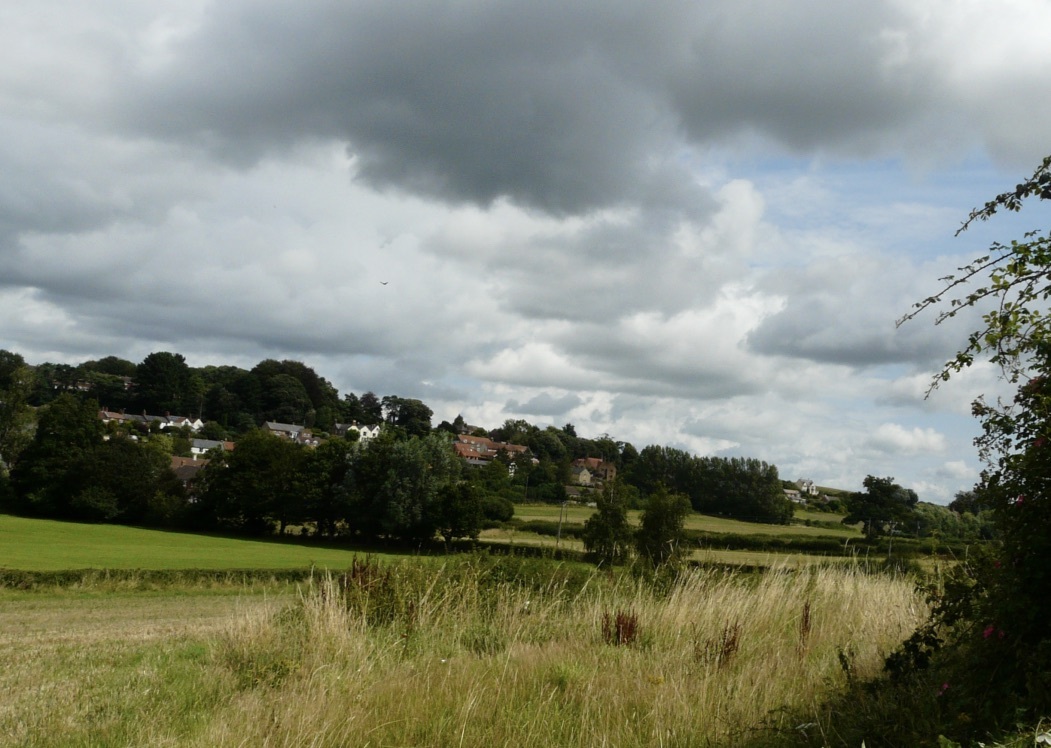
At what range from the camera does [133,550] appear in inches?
1805

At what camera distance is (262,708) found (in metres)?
5.92

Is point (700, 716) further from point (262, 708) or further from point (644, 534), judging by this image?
point (644, 534)

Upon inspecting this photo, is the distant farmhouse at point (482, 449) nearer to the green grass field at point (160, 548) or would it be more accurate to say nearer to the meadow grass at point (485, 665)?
the green grass field at point (160, 548)

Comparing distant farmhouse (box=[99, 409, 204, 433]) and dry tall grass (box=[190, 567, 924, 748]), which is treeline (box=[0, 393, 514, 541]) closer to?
dry tall grass (box=[190, 567, 924, 748])

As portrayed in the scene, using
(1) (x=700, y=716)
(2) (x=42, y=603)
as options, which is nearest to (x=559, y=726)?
(1) (x=700, y=716)

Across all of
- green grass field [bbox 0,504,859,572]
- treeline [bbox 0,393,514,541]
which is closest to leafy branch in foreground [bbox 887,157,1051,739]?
green grass field [bbox 0,504,859,572]

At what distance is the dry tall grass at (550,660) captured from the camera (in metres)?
5.50

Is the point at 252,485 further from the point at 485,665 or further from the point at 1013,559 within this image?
the point at 1013,559

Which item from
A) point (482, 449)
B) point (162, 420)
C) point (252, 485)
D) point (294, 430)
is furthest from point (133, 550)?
point (482, 449)

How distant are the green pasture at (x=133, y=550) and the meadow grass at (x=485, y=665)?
2121 centimetres

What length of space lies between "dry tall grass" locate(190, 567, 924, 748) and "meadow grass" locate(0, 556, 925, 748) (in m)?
0.02

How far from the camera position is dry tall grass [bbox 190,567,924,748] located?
18.0 feet

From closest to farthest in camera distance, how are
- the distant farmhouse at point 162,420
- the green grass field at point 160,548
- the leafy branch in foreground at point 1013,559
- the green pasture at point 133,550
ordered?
the leafy branch in foreground at point 1013,559
the green grass field at point 160,548
the green pasture at point 133,550
the distant farmhouse at point 162,420

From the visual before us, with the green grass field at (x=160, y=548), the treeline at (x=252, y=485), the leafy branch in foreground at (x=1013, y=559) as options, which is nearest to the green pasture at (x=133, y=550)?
the green grass field at (x=160, y=548)
